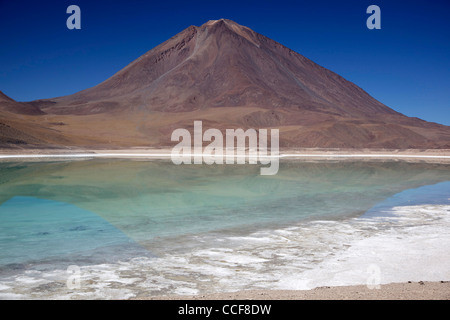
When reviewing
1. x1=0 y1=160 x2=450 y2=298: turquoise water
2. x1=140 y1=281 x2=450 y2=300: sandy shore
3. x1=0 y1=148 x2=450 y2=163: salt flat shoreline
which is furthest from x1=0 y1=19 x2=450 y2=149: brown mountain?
x1=140 y1=281 x2=450 y2=300: sandy shore

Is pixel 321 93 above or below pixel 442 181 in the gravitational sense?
above

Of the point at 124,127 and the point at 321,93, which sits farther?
the point at 321,93

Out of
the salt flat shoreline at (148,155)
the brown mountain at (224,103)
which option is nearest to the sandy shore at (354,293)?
Answer: the salt flat shoreline at (148,155)

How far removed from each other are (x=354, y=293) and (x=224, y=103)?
8768 cm

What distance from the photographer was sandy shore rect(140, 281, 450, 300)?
3922mm

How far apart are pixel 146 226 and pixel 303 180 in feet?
35.1

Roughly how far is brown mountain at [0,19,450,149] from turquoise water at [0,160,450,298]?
3226 centimetres

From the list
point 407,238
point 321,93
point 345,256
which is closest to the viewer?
point 345,256

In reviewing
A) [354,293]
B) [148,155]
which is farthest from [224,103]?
[354,293]

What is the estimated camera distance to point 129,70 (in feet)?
396

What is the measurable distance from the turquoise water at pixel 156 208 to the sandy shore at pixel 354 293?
2206 millimetres

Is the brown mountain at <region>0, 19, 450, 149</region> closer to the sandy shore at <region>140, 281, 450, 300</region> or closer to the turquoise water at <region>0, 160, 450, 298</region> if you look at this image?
the turquoise water at <region>0, 160, 450, 298</region>

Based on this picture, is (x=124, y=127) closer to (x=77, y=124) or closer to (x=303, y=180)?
(x=77, y=124)
